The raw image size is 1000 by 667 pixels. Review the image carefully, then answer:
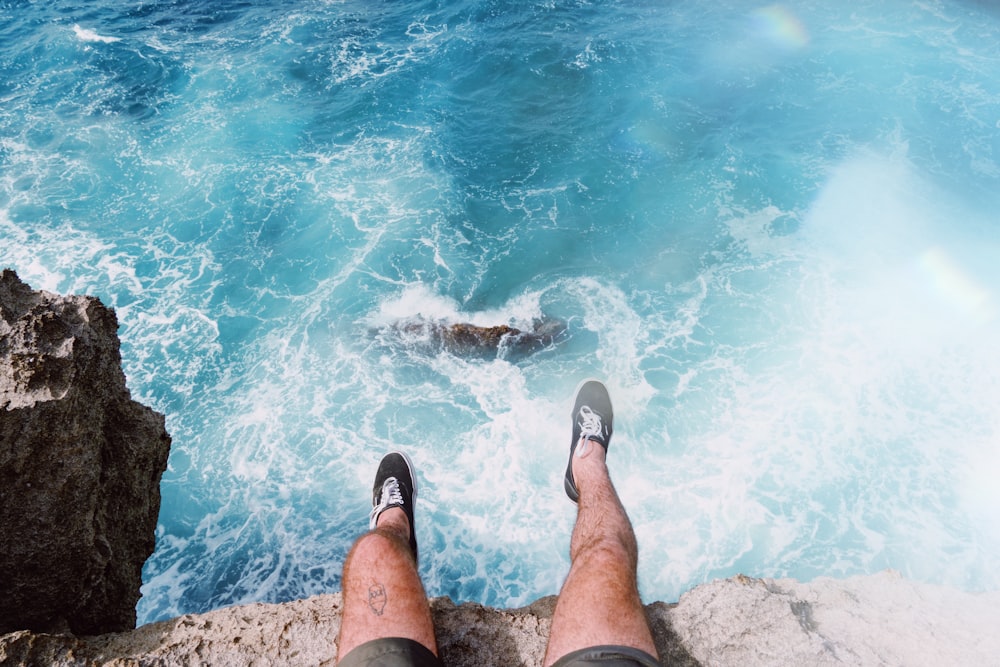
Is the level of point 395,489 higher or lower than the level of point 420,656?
lower

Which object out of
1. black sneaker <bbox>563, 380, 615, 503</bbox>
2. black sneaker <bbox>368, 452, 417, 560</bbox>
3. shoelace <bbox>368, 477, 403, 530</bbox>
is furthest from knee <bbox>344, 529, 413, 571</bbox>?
black sneaker <bbox>563, 380, 615, 503</bbox>

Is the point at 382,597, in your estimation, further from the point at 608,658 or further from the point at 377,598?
the point at 608,658

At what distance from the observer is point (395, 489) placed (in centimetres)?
639

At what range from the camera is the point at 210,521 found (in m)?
11.2

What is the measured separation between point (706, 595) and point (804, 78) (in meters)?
26.4

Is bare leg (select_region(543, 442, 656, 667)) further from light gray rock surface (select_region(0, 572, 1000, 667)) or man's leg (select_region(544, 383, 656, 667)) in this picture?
light gray rock surface (select_region(0, 572, 1000, 667))

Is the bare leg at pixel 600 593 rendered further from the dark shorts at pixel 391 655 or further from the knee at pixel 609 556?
the dark shorts at pixel 391 655

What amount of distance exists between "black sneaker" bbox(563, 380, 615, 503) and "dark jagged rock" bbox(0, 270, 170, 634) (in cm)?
499

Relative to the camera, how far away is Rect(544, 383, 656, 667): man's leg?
3.62 m

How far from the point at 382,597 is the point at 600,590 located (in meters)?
1.66

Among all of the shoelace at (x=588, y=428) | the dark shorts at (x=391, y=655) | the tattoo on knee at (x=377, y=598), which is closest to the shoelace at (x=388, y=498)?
the tattoo on knee at (x=377, y=598)

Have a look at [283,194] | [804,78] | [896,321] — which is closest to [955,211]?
[896,321]

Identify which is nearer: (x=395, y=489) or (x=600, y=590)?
(x=600, y=590)

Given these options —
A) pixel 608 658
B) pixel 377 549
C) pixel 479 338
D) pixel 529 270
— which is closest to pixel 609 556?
pixel 608 658
